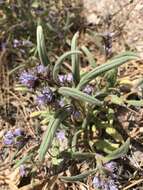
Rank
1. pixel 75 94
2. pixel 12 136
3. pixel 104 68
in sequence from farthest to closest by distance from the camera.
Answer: pixel 12 136 < pixel 104 68 < pixel 75 94

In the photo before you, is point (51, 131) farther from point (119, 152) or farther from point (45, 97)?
point (119, 152)

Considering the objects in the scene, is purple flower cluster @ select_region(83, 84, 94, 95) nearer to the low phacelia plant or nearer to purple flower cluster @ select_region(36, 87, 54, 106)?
the low phacelia plant

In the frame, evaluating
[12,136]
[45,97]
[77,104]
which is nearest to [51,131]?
[45,97]

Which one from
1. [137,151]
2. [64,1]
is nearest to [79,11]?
[64,1]

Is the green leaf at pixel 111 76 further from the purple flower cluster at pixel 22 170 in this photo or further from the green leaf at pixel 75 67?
the purple flower cluster at pixel 22 170

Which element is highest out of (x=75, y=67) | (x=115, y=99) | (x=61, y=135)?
(x=75, y=67)
